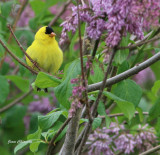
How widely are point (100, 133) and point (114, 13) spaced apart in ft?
3.24

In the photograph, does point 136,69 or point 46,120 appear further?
point 46,120

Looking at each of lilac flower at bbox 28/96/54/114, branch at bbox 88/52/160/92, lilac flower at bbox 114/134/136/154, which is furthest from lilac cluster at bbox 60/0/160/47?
lilac flower at bbox 28/96/54/114

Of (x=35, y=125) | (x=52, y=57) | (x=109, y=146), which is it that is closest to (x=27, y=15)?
(x=52, y=57)

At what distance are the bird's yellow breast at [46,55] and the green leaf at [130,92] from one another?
97 centimetres

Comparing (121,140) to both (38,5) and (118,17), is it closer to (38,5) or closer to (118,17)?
(118,17)

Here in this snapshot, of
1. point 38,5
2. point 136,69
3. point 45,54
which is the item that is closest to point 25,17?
point 38,5

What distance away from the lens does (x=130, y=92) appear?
1144 mm

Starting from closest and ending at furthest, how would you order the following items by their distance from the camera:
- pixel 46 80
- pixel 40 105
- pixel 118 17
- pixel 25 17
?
pixel 118 17, pixel 46 80, pixel 40 105, pixel 25 17

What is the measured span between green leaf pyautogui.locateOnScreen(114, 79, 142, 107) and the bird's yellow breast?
3.19 ft

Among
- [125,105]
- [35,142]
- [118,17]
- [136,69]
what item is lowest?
[35,142]

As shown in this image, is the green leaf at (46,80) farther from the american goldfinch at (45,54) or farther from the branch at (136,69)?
the american goldfinch at (45,54)

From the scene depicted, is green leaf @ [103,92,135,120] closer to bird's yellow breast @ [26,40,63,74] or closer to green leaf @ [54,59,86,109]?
green leaf @ [54,59,86,109]

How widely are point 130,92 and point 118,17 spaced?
484 mm

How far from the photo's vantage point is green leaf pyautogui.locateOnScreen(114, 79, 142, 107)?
1.14 metres
